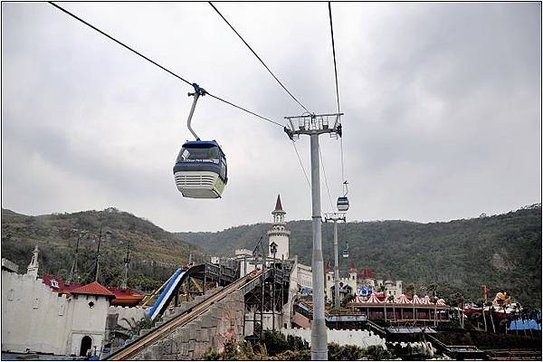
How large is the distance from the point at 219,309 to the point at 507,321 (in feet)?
86.8

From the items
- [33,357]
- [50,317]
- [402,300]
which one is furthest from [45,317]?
[402,300]

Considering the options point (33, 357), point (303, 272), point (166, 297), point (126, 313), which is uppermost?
point (303, 272)

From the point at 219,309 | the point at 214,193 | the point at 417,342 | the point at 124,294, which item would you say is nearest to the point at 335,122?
the point at 214,193

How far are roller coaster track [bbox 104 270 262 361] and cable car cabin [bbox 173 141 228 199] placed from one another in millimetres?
8269

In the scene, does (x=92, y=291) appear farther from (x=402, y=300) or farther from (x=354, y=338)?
(x=402, y=300)

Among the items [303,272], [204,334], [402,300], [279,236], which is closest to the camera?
[204,334]

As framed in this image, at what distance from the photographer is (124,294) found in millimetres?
29281

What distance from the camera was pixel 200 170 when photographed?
709cm

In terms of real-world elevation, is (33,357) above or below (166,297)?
below

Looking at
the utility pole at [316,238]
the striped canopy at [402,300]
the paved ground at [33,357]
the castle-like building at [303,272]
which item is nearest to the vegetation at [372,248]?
the castle-like building at [303,272]

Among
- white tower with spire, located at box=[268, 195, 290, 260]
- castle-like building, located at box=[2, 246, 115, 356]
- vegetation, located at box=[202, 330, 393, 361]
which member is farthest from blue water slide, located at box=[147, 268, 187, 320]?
white tower with spire, located at box=[268, 195, 290, 260]

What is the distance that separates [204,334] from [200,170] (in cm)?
1162

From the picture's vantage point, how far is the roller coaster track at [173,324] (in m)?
13.8

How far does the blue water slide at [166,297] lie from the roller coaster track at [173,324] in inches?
131
